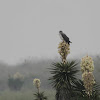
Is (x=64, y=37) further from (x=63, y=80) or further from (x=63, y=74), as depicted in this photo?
(x=63, y=80)

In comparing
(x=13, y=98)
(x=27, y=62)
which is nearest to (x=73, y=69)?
(x=13, y=98)

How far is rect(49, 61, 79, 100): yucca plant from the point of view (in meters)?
14.6

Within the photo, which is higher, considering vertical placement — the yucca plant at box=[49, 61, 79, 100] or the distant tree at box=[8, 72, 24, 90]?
the distant tree at box=[8, 72, 24, 90]

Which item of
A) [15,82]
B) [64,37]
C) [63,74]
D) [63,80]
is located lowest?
[63,80]

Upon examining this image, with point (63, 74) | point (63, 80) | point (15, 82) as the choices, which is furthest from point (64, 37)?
point (15, 82)

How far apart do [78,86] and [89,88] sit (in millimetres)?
3775

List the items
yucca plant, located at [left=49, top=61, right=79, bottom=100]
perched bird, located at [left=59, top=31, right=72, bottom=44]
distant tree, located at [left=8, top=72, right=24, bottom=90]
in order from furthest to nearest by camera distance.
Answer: distant tree, located at [left=8, top=72, right=24, bottom=90] < perched bird, located at [left=59, top=31, right=72, bottom=44] < yucca plant, located at [left=49, top=61, right=79, bottom=100]

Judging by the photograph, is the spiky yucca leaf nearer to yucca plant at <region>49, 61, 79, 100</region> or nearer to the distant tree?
yucca plant at <region>49, 61, 79, 100</region>

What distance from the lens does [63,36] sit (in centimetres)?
1508

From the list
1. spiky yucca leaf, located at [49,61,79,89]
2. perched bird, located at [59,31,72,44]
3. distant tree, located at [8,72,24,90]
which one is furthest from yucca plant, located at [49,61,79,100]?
distant tree, located at [8,72,24,90]

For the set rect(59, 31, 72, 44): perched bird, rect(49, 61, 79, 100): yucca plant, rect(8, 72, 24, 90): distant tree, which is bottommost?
rect(49, 61, 79, 100): yucca plant

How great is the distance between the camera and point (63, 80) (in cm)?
1478

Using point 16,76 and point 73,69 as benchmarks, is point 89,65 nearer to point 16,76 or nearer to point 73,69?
point 73,69

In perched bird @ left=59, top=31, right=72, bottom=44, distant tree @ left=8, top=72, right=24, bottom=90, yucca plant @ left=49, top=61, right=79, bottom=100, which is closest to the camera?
yucca plant @ left=49, top=61, right=79, bottom=100
